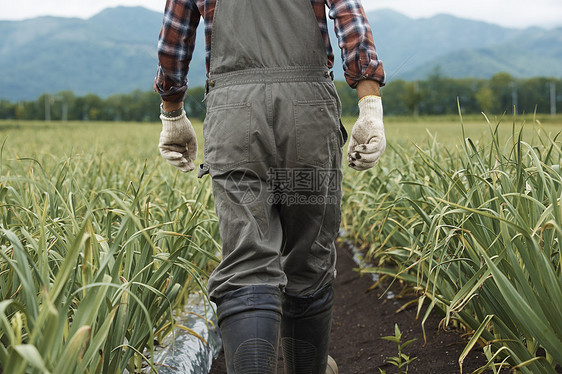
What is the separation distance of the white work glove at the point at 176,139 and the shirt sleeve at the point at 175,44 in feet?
0.36

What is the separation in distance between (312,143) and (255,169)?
0.19 metres

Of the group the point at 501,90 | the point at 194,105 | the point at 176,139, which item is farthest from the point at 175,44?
the point at 501,90

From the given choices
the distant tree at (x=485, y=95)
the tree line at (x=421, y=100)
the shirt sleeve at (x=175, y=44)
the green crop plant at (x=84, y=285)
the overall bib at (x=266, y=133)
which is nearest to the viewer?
the green crop plant at (x=84, y=285)

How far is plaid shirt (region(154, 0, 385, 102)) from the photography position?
5.21 feet

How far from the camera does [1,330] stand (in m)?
1.31

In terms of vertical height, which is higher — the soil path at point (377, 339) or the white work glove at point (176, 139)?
the white work glove at point (176, 139)

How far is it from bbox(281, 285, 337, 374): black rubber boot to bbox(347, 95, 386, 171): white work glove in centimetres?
48

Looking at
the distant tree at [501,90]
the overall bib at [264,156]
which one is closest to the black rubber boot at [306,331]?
the overall bib at [264,156]

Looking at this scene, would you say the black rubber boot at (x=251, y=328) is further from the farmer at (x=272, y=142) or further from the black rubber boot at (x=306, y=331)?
the black rubber boot at (x=306, y=331)

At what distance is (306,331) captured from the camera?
1.76 meters

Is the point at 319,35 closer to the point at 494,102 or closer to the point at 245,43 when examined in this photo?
the point at 245,43

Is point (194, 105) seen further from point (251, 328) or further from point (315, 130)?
point (251, 328)

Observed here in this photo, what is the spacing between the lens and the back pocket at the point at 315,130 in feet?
4.85

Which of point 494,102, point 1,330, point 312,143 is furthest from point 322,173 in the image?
point 494,102
